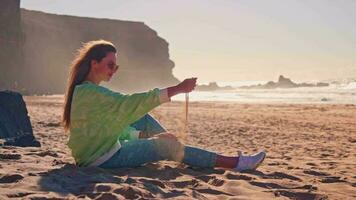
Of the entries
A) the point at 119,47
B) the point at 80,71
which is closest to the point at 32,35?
the point at 119,47

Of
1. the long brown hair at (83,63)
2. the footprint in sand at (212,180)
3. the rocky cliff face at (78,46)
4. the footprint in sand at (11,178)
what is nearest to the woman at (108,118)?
the long brown hair at (83,63)

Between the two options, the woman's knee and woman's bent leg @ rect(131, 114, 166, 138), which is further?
woman's bent leg @ rect(131, 114, 166, 138)

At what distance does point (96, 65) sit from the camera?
419 centimetres

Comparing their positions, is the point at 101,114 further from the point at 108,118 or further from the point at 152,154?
the point at 152,154

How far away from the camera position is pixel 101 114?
406 centimetres

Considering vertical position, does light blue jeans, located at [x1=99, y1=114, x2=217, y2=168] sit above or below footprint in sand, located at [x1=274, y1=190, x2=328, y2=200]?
above

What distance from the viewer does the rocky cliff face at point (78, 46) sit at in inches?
2443

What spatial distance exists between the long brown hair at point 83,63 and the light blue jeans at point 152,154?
60cm

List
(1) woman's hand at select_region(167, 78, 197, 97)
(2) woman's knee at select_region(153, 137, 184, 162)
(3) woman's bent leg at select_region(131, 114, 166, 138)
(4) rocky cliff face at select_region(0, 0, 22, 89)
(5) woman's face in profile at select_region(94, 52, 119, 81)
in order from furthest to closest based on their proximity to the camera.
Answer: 1. (4) rocky cliff face at select_region(0, 0, 22, 89)
2. (3) woman's bent leg at select_region(131, 114, 166, 138)
3. (2) woman's knee at select_region(153, 137, 184, 162)
4. (5) woman's face in profile at select_region(94, 52, 119, 81)
5. (1) woman's hand at select_region(167, 78, 197, 97)

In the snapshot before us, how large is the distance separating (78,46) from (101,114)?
72448mm

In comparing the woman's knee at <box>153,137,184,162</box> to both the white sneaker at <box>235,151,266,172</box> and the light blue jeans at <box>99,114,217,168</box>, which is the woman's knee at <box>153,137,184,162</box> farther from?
the white sneaker at <box>235,151,266,172</box>

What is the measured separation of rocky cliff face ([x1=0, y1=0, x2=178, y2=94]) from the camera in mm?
62044

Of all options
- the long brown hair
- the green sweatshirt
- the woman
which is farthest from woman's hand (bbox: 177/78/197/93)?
the long brown hair

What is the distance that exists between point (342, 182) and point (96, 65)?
2624 millimetres
